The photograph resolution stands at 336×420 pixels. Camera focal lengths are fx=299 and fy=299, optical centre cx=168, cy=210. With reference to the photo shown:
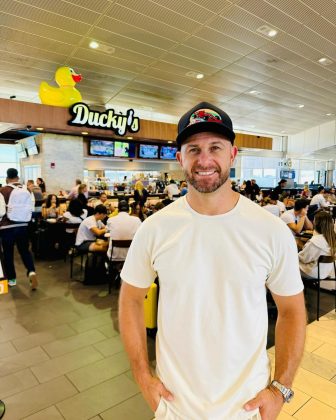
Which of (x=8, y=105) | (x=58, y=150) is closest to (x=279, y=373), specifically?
(x=8, y=105)

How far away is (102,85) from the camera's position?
9.88 meters

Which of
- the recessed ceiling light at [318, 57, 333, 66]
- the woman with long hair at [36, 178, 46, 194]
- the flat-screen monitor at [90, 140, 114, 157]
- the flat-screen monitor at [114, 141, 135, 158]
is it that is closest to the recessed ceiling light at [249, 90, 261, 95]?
the recessed ceiling light at [318, 57, 333, 66]

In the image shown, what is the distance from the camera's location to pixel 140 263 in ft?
3.70

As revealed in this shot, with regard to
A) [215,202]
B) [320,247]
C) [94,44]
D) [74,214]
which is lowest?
[320,247]

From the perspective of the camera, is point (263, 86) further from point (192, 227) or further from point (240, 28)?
point (192, 227)

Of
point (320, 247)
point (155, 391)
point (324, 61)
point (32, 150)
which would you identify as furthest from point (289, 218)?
point (32, 150)

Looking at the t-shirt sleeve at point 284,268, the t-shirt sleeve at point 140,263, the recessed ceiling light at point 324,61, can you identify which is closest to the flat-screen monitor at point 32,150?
the recessed ceiling light at point 324,61

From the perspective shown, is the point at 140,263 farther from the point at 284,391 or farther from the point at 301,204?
the point at 301,204

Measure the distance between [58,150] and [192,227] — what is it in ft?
31.4

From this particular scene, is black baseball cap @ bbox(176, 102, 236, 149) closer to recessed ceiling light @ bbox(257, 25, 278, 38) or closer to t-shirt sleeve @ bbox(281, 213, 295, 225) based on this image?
t-shirt sleeve @ bbox(281, 213, 295, 225)

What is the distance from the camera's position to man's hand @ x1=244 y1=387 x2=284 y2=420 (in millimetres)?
995

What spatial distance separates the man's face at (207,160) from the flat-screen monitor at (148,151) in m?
10.7

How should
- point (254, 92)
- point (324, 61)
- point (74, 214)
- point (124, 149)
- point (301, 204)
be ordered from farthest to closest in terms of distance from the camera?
1. point (254, 92)
2. point (124, 149)
3. point (324, 61)
4. point (74, 214)
5. point (301, 204)

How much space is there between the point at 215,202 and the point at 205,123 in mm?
281
